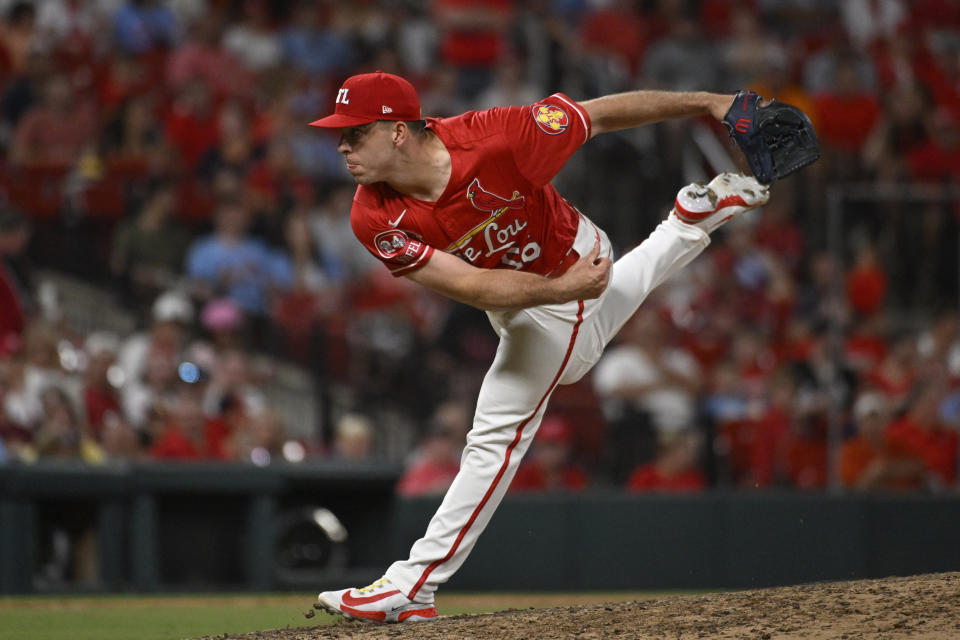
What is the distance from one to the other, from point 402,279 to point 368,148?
5559mm

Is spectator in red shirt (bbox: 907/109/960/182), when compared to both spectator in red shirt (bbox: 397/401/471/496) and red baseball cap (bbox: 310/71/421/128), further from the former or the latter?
red baseball cap (bbox: 310/71/421/128)

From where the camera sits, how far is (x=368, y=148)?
523 centimetres

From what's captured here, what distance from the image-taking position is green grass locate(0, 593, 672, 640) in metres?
6.13

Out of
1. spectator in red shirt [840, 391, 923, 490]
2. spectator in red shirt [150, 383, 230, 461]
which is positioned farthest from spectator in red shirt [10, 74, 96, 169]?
spectator in red shirt [840, 391, 923, 490]

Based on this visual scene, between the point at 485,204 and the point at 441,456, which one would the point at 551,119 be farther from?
the point at 441,456

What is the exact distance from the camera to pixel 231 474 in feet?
27.4

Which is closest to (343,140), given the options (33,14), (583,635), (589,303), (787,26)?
(589,303)

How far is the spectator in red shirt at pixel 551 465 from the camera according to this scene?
9555 millimetres

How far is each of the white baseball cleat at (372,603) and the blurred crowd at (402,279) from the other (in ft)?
12.3

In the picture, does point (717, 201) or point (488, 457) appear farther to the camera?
point (717, 201)

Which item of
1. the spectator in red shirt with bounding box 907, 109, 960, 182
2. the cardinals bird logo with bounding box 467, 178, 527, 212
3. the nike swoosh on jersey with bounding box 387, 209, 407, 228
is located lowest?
the nike swoosh on jersey with bounding box 387, 209, 407, 228

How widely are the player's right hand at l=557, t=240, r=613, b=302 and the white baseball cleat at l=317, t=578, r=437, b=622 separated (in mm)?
1327

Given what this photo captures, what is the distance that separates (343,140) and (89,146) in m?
6.41

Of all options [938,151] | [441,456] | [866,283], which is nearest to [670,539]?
[441,456]
